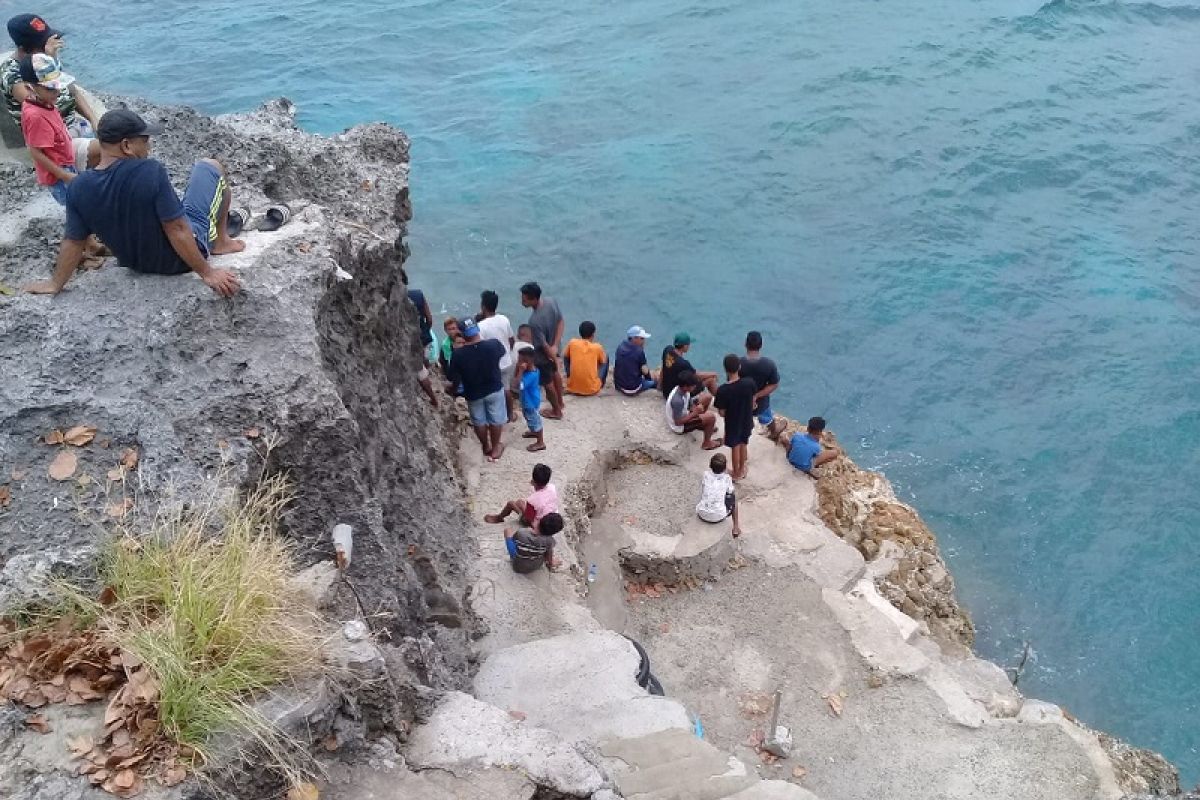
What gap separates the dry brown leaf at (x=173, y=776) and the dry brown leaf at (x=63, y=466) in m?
2.32

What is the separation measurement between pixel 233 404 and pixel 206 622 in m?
2.02

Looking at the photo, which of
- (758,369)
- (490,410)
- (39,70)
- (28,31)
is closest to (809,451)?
(758,369)

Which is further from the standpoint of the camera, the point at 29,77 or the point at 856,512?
the point at 856,512

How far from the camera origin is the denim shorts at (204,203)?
22.9ft

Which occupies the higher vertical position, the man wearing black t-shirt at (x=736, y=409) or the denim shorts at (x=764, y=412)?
the man wearing black t-shirt at (x=736, y=409)

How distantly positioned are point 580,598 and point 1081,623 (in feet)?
28.4

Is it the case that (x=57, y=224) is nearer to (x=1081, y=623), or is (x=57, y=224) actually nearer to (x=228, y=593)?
(x=228, y=593)

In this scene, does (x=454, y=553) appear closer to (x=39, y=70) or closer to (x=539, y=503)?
(x=539, y=503)

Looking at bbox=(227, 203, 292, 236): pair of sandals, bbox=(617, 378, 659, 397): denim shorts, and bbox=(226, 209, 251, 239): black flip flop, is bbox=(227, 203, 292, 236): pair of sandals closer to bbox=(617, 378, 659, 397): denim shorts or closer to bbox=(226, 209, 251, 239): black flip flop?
bbox=(226, 209, 251, 239): black flip flop

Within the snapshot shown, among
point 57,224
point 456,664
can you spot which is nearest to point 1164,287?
point 456,664

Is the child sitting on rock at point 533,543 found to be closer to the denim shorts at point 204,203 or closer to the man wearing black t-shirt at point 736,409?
the man wearing black t-shirt at point 736,409

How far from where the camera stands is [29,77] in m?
7.93

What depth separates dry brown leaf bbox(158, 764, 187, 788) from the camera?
A: 14.5 ft

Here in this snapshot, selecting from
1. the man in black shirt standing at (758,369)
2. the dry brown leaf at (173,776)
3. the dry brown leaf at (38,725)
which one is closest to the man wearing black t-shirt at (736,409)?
the man in black shirt standing at (758,369)
